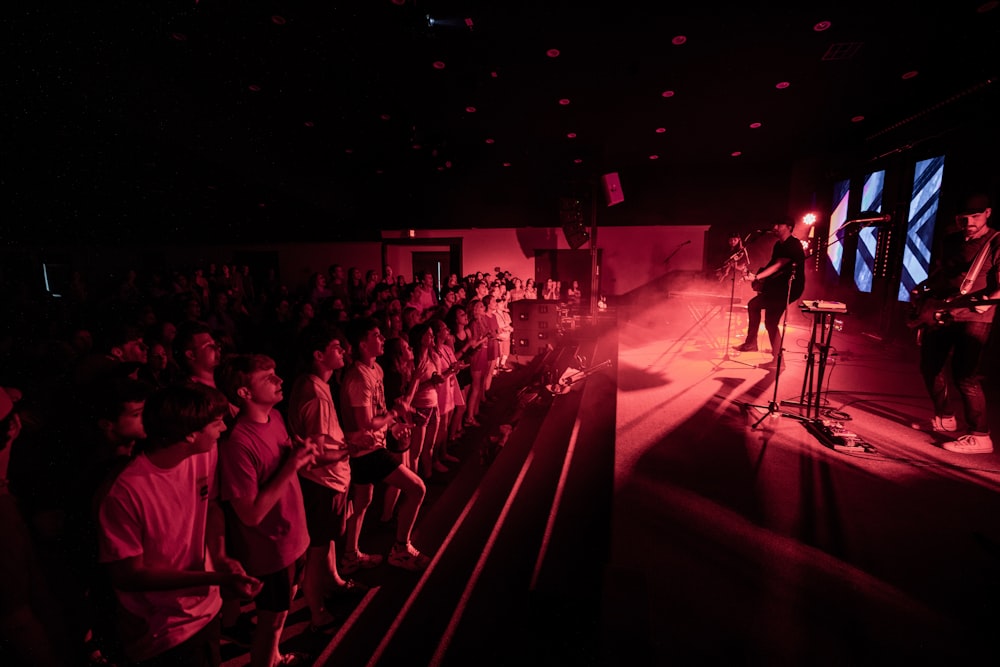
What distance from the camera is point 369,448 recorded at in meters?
2.32

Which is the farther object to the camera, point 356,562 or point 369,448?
point 356,562

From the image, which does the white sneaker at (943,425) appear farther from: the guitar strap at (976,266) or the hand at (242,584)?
the hand at (242,584)

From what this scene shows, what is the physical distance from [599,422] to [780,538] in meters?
1.60

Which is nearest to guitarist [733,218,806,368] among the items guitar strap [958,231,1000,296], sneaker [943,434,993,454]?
guitar strap [958,231,1000,296]

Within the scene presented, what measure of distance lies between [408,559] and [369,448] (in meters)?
0.77

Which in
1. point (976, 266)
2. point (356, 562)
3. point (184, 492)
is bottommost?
point (356, 562)

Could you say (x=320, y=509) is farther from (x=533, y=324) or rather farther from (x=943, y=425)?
(x=533, y=324)

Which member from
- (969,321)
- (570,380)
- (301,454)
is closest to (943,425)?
(969,321)

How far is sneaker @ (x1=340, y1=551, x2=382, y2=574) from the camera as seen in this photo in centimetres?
254

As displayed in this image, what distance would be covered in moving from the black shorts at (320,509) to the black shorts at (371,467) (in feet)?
0.83

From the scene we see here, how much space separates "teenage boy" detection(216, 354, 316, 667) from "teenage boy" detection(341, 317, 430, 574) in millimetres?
540

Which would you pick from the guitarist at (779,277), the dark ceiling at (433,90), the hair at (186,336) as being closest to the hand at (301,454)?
the hair at (186,336)

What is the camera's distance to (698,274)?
11.4 m

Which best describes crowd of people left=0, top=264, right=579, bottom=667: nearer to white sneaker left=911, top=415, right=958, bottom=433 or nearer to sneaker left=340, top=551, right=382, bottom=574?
sneaker left=340, top=551, right=382, bottom=574
